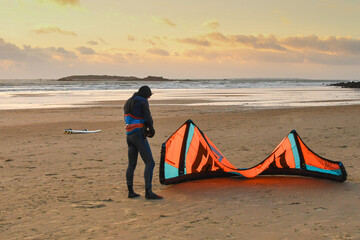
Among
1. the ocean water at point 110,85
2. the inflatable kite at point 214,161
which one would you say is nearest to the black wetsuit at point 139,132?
the inflatable kite at point 214,161

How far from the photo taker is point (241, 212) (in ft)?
17.4

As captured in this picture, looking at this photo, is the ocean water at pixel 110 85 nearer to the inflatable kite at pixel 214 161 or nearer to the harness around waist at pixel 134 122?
the inflatable kite at pixel 214 161

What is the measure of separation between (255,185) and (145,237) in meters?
2.79

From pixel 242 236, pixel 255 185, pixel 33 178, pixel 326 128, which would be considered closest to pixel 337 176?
pixel 255 185

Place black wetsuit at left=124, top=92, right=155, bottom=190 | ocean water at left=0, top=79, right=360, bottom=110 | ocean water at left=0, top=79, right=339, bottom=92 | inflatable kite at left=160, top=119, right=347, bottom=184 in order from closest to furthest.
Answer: black wetsuit at left=124, top=92, right=155, bottom=190 < inflatable kite at left=160, top=119, right=347, bottom=184 < ocean water at left=0, top=79, right=360, bottom=110 < ocean water at left=0, top=79, right=339, bottom=92

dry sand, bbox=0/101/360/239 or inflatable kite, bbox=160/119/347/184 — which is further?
inflatable kite, bbox=160/119/347/184

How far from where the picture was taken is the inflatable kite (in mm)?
6934

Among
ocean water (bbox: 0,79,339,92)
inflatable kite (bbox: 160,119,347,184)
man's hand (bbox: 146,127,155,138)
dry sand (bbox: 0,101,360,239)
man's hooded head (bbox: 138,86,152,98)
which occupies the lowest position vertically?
dry sand (bbox: 0,101,360,239)

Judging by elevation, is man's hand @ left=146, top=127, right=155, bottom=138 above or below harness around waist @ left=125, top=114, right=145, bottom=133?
below

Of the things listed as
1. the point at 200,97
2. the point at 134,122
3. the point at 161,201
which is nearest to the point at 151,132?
the point at 134,122

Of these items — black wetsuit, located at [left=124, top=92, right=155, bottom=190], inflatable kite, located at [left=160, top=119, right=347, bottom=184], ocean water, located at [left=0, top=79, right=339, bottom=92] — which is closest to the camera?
black wetsuit, located at [left=124, top=92, right=155, bottom=190]

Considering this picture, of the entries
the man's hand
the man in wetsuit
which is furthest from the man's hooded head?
the man's hand

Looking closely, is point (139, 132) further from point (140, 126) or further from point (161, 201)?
point (161, 201)

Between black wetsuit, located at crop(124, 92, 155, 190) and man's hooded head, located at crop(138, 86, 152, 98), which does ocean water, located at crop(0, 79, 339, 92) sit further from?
man's hooded head, located at crop(138, 86, 152, 98)
